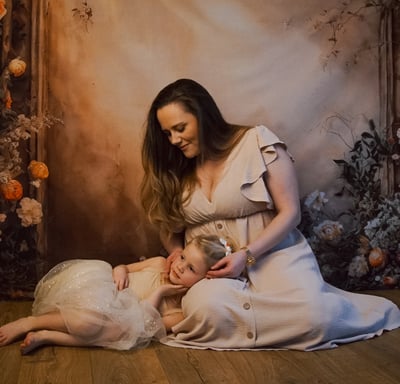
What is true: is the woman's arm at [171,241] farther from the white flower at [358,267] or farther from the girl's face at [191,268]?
the white flower at [358,267]

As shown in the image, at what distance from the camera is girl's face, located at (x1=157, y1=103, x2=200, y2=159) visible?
2387 mm

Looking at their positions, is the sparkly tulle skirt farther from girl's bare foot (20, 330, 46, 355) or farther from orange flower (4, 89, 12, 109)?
orange flower (4, 89, 12, 109)

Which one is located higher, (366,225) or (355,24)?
(355,24)

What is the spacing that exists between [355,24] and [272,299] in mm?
1466

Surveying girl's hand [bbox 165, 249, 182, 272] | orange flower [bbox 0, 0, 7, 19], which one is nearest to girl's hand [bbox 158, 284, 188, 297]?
girl's hand [bbox 165, 249, 182, 272]

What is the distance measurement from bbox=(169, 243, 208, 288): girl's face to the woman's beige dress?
60 mm

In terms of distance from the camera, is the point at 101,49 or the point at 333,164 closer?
the point at 101,49

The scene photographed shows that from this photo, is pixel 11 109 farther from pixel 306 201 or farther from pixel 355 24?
pixel 355 24

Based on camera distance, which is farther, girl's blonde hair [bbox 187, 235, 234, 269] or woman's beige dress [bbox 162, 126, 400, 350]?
girl's blonde hair [bbox 187, 235, 234, 269]

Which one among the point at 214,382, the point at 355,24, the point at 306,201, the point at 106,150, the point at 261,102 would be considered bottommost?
the point at 214,382

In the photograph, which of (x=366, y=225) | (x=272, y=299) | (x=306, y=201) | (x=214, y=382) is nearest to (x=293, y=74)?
(x=306, y=201)

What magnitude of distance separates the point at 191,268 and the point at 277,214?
15.6 inches

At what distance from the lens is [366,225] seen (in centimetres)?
302

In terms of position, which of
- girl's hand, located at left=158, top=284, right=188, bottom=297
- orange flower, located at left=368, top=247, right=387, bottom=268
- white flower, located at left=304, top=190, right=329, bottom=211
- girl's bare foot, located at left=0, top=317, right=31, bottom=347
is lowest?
girl's bare foot, located at left=0, top=317, right=31, bottom=347
